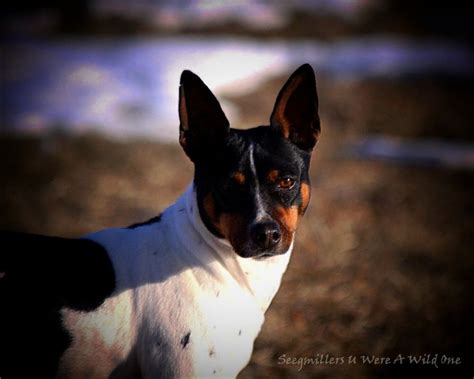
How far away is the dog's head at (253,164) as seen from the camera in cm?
266

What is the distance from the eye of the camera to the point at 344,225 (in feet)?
20.0

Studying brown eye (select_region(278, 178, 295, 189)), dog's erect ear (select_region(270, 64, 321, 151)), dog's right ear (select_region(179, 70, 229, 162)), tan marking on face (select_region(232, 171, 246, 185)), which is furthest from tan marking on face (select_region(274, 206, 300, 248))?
dog's right ear (select_region(179, 70, 229, 162))

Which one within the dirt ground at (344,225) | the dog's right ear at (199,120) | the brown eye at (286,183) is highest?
the dog's right ear at (199,120)

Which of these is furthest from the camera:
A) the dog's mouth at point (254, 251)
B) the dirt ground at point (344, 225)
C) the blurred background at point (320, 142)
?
the blurred background at point (320, 142)

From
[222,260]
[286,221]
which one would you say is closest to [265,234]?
[286,221]

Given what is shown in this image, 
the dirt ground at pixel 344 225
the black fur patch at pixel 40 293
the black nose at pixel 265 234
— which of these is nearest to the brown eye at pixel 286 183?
the black nose at pixel 265 234

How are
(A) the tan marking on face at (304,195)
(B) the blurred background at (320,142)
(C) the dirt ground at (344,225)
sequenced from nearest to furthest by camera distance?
(A) the tan marking on face at (304,195), (C) the dirt ground at (344,225), (B) the blurred background at (320,142)

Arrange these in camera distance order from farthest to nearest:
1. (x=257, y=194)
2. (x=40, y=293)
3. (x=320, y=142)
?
(x=320, y=142) → (x=257, y=194) → (x=40, y=293)

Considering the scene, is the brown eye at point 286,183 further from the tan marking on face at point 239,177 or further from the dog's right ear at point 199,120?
the dog's right ear at point 199,120

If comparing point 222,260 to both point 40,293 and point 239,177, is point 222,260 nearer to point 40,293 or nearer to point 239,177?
point 239,177

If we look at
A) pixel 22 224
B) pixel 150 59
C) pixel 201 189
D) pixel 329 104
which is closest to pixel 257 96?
pixel 329 104

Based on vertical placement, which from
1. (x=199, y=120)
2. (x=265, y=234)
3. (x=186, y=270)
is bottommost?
(x=186, y=270)

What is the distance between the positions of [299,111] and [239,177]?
0.56 meters

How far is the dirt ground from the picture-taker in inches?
163
